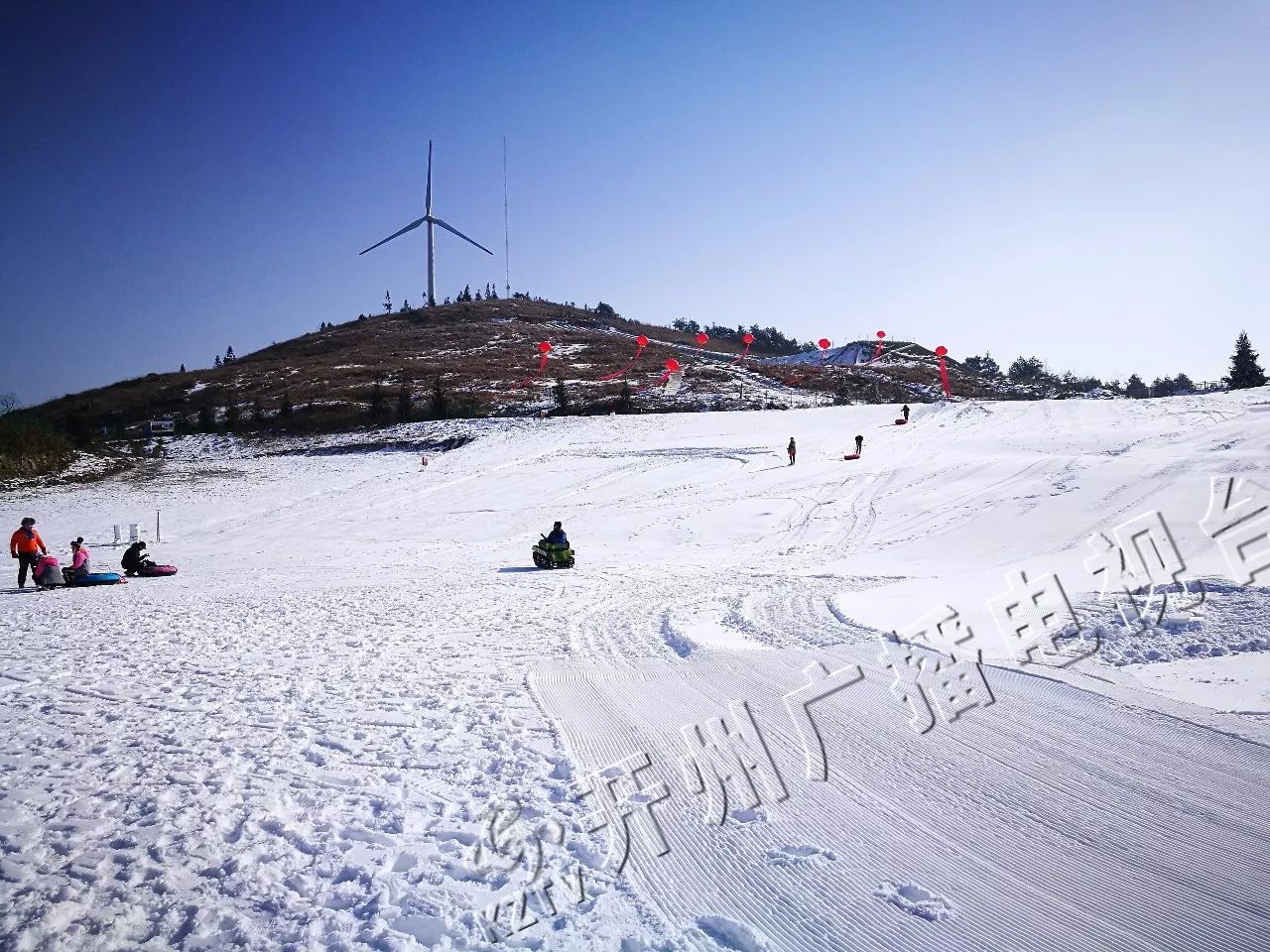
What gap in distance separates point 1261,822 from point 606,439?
40.4 metres

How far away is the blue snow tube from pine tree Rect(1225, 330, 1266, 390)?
74.0m

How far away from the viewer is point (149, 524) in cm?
2717

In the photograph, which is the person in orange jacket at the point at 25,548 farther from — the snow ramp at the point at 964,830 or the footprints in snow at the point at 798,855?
the footprints in snow at the point at 798,855

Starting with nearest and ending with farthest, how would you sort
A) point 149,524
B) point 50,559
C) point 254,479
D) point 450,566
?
1. point 50,559
2. point 450,566
3. point 149,524
4. point 254,479

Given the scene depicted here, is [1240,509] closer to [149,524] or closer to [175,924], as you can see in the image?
[175,924]

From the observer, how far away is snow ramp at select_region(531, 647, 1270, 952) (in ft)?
11.1

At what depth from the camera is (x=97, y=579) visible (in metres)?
15.7

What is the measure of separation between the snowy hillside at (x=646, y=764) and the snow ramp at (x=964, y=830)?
0.07ft

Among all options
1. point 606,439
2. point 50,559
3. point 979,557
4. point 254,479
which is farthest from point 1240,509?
point 254,479

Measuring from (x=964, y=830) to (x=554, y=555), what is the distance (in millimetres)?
13349

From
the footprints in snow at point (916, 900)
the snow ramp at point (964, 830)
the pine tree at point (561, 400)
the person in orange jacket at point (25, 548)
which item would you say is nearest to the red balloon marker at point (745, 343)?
the pine tree at point (561, 400)

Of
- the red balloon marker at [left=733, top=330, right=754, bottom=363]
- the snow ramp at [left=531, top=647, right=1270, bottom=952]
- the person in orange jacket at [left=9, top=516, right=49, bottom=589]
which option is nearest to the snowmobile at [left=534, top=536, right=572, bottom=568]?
the snow ramp at [left=531, top=647, right=1270, bottom=952]

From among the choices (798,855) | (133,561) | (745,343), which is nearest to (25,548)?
(133,561)

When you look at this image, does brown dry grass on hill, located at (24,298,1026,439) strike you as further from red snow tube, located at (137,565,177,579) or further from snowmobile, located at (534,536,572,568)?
snowmobile, located at (534,536,572,568)
